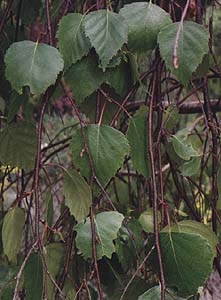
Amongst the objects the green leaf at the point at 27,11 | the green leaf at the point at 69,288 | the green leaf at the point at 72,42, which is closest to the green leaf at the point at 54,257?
the green leaf at the point at 69,288

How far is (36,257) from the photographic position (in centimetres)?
64

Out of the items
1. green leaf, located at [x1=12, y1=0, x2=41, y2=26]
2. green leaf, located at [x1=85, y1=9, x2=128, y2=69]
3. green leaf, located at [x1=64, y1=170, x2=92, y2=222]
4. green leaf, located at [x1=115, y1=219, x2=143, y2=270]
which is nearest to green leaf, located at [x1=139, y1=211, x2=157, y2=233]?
green leaf, located at [x1=115, y1=219, x2=143, y2=270]

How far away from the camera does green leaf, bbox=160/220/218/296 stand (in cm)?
61

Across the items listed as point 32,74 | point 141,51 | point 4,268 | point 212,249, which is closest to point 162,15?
point 141,51

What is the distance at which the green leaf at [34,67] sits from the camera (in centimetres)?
64

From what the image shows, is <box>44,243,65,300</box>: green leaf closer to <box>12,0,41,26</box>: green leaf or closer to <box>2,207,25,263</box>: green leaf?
<box>2,207,25,263</box>: green leaf

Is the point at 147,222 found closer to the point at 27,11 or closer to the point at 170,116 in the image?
the point at 170,116

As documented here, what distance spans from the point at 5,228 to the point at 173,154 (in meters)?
0.24

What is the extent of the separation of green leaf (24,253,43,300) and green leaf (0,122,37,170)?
0.17 metres

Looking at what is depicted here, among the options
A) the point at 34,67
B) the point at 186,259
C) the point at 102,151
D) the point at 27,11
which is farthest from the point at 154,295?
the point at 27,11

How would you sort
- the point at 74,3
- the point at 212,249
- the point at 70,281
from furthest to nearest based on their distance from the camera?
1. the point at 74,3
2. the point at 70,281
3. the point at 212,249

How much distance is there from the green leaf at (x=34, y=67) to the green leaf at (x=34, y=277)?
0.18 meters

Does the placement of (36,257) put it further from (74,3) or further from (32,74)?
(74,3)

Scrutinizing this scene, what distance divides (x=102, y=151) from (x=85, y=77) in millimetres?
89
